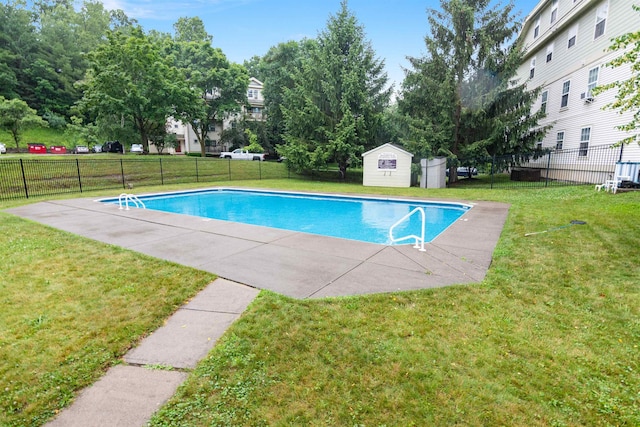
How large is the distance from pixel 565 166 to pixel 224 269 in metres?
17.6

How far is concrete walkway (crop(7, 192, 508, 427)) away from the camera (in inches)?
88.5

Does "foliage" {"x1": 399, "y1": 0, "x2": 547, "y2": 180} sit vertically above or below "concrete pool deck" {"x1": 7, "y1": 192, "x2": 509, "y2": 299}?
above

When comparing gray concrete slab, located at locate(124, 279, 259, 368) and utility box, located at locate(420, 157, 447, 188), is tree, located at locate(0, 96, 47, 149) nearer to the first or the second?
utility box, located at locate(420, 157, 447, 188)

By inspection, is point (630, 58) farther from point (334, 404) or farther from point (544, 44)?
point (544, 44)

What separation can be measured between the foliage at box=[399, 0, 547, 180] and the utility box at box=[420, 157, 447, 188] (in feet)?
1.65

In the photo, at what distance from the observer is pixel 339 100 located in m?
20.9

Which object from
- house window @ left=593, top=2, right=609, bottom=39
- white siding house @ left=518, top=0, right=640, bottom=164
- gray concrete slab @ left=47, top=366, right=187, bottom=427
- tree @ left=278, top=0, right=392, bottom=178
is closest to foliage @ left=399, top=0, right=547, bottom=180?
white siding house @ left=518, top=0, right=640, bottom=164

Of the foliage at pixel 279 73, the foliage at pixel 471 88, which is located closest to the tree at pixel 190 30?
the foliage at pixel 279 73

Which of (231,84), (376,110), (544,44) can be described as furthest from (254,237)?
(231,84)

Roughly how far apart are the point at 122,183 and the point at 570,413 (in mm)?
18914

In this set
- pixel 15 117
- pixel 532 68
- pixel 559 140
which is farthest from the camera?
pixel 15 117

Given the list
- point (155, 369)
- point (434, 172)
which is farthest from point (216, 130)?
point (155, 369)

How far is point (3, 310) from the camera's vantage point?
10.7 feet

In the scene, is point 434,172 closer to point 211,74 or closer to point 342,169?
point 342,169
